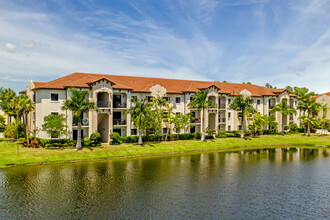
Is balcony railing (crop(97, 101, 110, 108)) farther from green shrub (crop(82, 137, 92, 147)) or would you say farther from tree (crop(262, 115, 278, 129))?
tree (crop(262, 115, 278, 129))

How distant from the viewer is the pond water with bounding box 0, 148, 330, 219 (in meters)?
22.2

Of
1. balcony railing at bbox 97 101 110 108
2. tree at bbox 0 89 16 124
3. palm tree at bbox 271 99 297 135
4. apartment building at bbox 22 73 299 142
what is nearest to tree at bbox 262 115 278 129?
palm tree at bbox 271 99 297 135

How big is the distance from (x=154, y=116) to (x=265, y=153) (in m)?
21.9

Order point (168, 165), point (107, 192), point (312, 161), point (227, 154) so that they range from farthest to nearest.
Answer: point (227, 154) → point (312, 161) → point (168, 165) → point (107, 192)

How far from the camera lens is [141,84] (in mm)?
61094

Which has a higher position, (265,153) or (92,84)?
(92,84)

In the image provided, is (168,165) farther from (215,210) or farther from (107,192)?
(215,210)

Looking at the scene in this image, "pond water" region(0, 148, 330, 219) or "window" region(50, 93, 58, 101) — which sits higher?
"window" region(50, 93, 58, 101)

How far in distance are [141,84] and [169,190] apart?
36671 mm

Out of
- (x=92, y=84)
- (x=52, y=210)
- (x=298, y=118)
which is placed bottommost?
(x=52, y=210)

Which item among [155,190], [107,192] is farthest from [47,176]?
[155,190]

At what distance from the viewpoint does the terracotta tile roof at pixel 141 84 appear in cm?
5066

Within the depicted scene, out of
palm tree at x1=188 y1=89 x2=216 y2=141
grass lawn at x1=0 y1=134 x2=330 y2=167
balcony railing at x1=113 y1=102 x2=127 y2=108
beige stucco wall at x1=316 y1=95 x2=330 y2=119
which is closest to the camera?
grass lawn at x1=0 y1=134 x2=330 y2=167

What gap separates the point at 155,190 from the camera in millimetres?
27594
